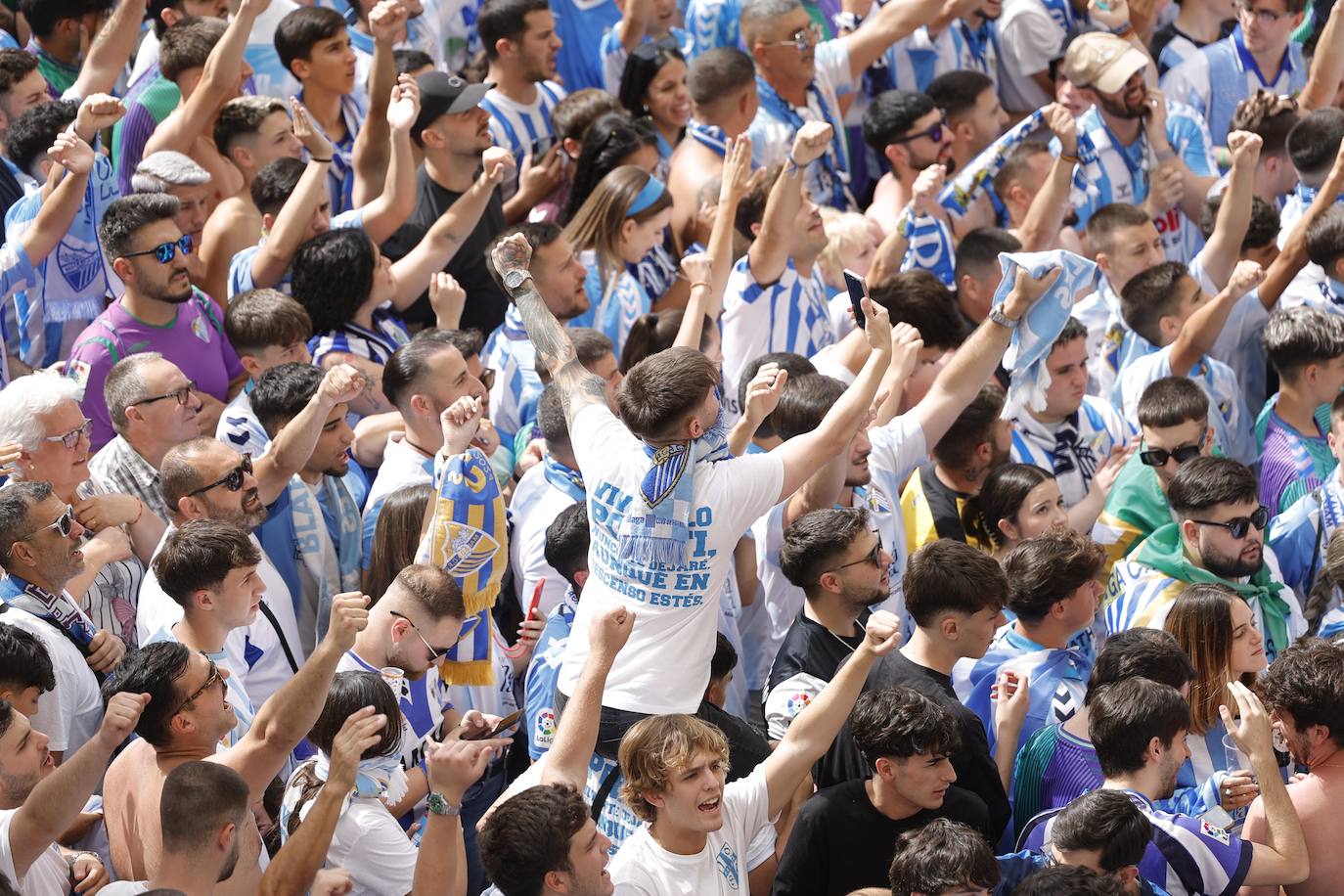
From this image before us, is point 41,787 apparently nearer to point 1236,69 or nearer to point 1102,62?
point 1102,62

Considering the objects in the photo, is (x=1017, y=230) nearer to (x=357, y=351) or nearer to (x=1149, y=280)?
(x=1149, y=280)

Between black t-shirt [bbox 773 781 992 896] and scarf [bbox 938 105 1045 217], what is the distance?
454 cm

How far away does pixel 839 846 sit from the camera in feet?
15.7

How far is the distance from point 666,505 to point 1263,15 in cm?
678

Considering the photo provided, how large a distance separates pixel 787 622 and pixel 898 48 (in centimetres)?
497

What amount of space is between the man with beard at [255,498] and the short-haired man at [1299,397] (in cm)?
372

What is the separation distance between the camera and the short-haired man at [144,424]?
5.98m

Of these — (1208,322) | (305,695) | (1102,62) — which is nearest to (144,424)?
(305,695)

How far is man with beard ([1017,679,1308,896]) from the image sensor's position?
4.68m

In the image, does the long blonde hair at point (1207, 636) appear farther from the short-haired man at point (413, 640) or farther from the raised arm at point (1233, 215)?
the raised arm at point (1233, 215)

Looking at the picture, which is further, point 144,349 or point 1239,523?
point 144,349

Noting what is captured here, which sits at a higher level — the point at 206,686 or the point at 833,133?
the point at 206,686

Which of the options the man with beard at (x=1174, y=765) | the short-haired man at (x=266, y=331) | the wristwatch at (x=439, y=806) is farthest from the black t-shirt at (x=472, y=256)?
the man with beard at (x=1174, y=765)

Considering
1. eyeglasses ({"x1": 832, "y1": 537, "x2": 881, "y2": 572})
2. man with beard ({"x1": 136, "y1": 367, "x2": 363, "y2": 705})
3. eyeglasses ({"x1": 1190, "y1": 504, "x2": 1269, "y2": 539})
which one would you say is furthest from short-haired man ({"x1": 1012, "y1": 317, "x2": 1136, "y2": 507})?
man with beard ({"x1": 136, "y1": 367, "x2": 363, "y2": 705})
